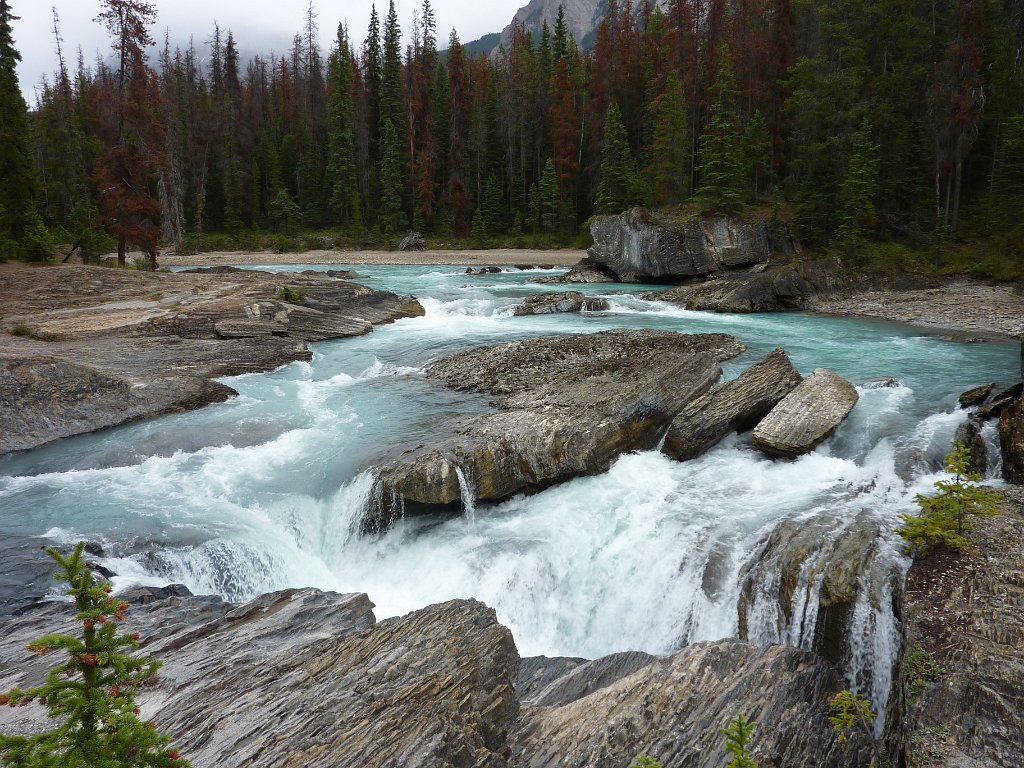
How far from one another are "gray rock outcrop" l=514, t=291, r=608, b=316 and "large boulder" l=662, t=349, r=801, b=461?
12759 mm

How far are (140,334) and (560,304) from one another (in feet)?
49.5

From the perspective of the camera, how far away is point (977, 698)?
4887mm

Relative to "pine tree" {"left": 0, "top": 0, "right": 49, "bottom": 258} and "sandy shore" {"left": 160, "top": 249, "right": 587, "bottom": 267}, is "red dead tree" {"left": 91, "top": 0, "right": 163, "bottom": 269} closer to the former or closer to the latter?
"pine tree" {"left": 0, "top": 0, "right": 49, "bottom": 258}

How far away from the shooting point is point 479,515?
9.94 metres

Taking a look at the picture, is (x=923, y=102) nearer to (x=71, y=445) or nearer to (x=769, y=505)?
(x=769, y=505)

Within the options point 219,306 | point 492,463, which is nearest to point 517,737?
point 492,463

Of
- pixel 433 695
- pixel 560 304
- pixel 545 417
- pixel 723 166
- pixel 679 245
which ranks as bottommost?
pixel 433 695

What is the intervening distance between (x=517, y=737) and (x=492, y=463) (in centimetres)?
552

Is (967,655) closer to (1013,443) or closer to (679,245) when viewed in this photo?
(1013,443)

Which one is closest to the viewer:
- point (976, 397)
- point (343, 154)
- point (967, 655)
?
point (967, 655)

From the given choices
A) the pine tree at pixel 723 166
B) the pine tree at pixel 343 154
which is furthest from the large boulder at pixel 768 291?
the pine tree at pixel 343 154

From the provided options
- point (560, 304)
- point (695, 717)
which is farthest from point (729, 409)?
point (560, 304)

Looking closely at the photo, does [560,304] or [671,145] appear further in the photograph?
[671,145]

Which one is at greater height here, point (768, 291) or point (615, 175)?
point (615, 175)
